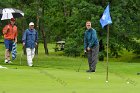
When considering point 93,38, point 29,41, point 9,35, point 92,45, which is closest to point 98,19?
point 9,35

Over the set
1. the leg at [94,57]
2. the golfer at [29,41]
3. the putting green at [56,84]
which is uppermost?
the golfer at [29,41]

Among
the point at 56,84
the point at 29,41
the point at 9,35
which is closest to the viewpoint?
the point at 56,84

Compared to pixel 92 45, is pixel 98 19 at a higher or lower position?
higher

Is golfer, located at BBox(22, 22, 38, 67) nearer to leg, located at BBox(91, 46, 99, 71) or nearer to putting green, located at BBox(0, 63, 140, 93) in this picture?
leg, located at BBox(91, 46, 99, 71)

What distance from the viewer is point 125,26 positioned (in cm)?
4581

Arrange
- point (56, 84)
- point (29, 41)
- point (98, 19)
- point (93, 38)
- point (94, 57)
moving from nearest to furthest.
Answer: point (56, 84), point (93, 38), point (94, 57), point (29, 41), point (98, 19)

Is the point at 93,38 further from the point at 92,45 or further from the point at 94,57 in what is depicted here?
the point at 94,57

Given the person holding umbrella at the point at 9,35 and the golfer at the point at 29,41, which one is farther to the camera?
the person holding umbrella at the point at 9,35

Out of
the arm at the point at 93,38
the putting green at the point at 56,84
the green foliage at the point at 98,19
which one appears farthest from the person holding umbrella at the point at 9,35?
the green foliage at the point at 98,19

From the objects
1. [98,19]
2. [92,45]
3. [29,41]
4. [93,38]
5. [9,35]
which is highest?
[98,19]

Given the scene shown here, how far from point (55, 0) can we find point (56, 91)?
4017 cm

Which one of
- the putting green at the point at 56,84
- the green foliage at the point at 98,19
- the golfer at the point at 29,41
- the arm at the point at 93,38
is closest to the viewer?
the putting green at the point at 56,84

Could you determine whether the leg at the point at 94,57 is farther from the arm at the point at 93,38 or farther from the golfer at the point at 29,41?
the golfer at the point at 29,41

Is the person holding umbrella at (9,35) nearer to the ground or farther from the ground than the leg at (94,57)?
farther from the ground
